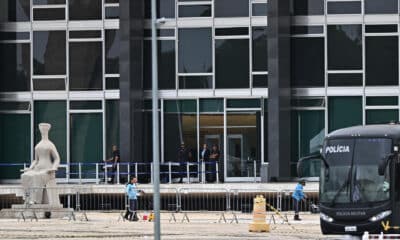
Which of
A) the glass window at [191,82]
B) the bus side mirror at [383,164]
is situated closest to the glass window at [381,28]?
the glass window at [191,82]

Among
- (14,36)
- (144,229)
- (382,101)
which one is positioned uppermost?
(14,36)

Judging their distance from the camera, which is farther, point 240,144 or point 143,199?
point 240,144

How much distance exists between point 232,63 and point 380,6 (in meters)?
7.42

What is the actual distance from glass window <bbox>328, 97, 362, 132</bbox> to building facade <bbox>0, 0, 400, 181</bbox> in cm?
5

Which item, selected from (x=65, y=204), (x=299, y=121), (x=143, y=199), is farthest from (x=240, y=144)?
(x=65, y=204)

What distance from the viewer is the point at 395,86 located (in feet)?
159

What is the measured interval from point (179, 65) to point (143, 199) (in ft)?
24.1

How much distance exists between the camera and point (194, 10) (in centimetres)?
4966

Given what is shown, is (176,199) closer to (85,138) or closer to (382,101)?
(85,138)

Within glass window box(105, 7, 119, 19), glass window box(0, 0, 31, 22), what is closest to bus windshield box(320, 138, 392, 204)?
glass window box(105, 7, 119, 19)

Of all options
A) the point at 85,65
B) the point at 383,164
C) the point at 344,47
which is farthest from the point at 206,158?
the point at 383,164

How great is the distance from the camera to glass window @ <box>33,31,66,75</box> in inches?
1978

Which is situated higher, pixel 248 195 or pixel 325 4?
pixel 325 4

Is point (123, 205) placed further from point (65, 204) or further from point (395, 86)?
point (395, 86)
